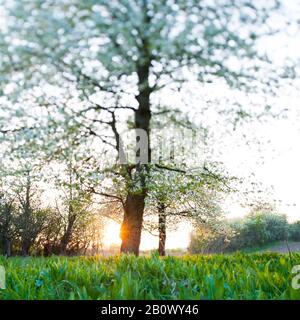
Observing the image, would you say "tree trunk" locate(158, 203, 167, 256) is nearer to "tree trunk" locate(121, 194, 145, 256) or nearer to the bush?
the bush

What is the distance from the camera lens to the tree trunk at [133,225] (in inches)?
548

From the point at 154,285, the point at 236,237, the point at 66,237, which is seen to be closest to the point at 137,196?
the point at 154,285

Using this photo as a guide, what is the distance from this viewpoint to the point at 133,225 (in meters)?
14.0

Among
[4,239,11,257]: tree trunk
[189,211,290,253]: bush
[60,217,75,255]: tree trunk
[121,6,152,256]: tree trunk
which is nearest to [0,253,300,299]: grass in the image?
[121,6,152,256]: tree trunk

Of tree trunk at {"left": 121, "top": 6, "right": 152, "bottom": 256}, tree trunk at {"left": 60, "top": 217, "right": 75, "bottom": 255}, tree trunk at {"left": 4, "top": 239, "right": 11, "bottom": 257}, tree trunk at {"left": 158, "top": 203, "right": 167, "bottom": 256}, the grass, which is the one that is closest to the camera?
the grass

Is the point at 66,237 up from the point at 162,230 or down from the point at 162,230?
down

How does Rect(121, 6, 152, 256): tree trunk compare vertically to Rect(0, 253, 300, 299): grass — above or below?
above

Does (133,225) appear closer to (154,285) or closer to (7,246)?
(154,285)

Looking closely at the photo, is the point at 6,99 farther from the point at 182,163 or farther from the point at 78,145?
the point at 182,163

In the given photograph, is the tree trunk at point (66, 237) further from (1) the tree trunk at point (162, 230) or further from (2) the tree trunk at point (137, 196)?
(2) the tree trunk at point (137, 196)

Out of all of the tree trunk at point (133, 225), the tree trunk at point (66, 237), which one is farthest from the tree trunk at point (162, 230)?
the tree trunk at point (133, 225)

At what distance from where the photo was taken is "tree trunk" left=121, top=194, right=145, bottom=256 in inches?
548
